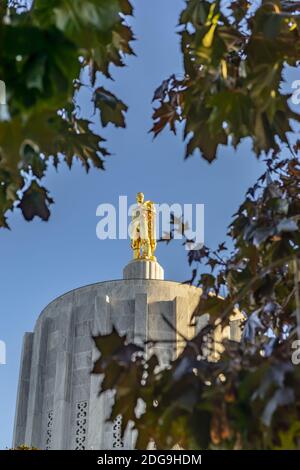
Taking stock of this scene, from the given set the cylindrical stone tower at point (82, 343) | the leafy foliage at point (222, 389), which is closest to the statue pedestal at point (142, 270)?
the cylindrical stone tower at point (82, 343)

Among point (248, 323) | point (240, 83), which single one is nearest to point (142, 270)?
point (248, 323)

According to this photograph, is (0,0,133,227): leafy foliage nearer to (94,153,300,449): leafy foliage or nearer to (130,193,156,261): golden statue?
(94,153,300,449): leafy foliage

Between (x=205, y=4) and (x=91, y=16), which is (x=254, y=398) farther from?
(x=205, y=4)

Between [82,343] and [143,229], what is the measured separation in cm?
370

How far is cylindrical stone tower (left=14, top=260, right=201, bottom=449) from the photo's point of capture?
1745cm

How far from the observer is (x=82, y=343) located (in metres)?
18.4

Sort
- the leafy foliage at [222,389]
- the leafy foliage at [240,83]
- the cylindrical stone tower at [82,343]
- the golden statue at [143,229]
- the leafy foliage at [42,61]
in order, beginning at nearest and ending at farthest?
the leafy foliage at [42,61] → the leafy foliage at [222,389] → the leafy foliage at [240,83] → the cylindrical stone tower at [82,343] → the golden statue at [143,229]

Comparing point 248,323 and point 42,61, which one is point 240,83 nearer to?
point 42,61

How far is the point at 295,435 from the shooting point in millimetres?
2297

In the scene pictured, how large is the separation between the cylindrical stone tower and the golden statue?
38 cm

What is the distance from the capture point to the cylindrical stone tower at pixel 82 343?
57.3 feet

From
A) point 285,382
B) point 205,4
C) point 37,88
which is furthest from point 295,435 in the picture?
point 205,4

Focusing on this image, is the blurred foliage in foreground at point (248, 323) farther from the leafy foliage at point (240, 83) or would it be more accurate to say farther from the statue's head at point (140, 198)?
the statue's head at point (140, 198)

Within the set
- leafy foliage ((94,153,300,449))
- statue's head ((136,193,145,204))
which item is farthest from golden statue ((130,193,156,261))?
leafy foliage ((94,153,300,449))
